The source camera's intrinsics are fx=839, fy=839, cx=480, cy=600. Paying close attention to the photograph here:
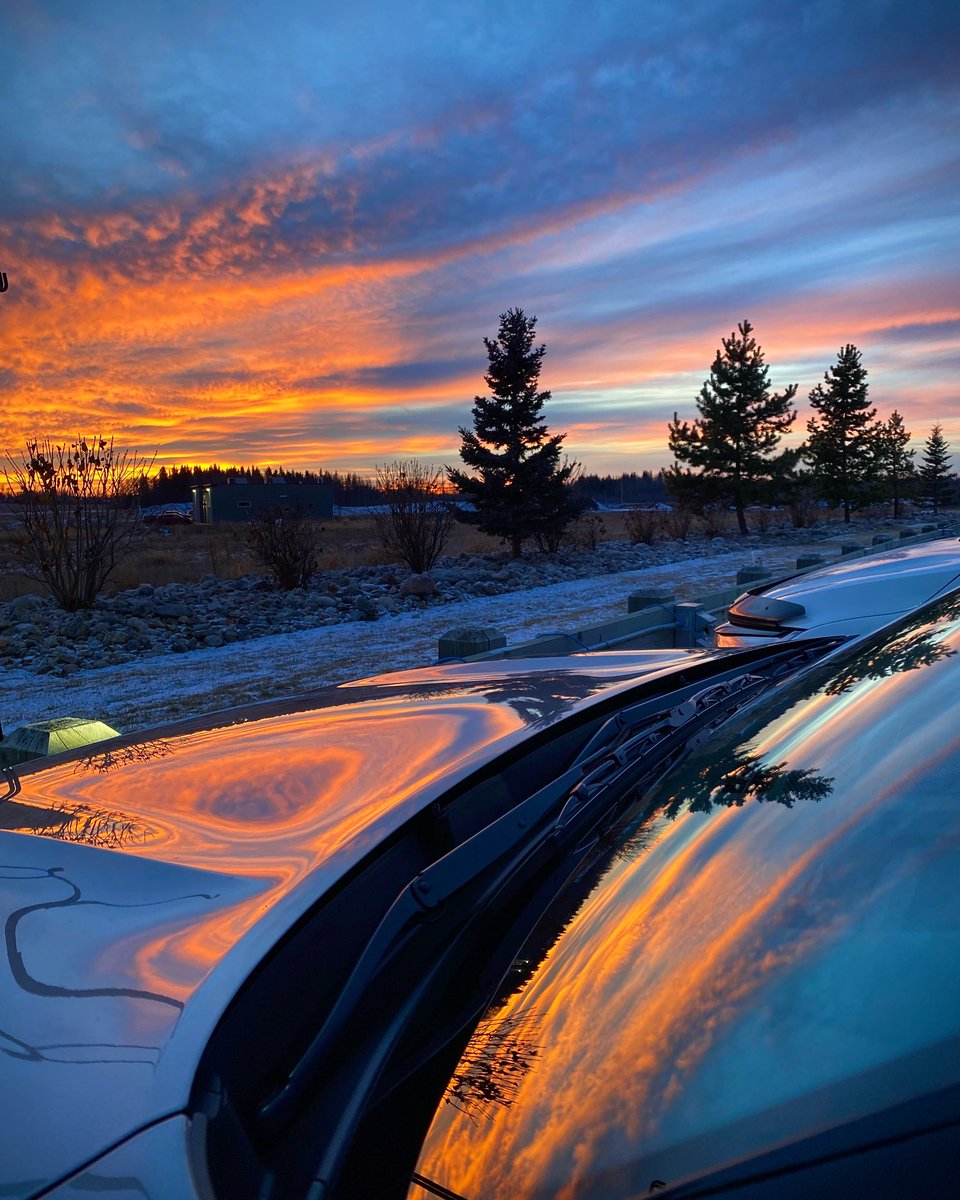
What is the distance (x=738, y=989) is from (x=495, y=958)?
1.66 feet

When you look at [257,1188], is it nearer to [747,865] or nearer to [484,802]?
[747,865]

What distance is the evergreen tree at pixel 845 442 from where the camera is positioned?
43188 mm

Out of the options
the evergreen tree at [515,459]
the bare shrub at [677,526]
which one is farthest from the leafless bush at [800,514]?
the evergreen tree at [515,459]

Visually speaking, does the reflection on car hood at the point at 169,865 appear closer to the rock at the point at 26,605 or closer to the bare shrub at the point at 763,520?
the rock at the point at 26,605

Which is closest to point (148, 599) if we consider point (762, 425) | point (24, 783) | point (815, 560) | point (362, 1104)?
point (815, 560)

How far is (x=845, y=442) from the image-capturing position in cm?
4356

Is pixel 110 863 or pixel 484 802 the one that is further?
pixel 484 802

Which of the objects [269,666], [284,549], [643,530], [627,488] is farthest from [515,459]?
[627,488]

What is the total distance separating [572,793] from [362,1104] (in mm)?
751

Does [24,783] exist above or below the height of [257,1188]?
above

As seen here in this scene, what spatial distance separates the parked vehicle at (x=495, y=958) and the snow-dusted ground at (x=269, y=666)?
5.35 m

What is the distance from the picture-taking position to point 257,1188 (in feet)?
2.93

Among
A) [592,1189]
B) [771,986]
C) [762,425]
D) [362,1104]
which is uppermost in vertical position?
[762,425]

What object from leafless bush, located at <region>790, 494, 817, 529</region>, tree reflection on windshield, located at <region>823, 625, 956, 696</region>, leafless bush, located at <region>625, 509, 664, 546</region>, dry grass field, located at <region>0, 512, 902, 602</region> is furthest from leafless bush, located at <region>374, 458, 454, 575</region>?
leafless bush, located at <region>790, 494, 817, 529</region>
